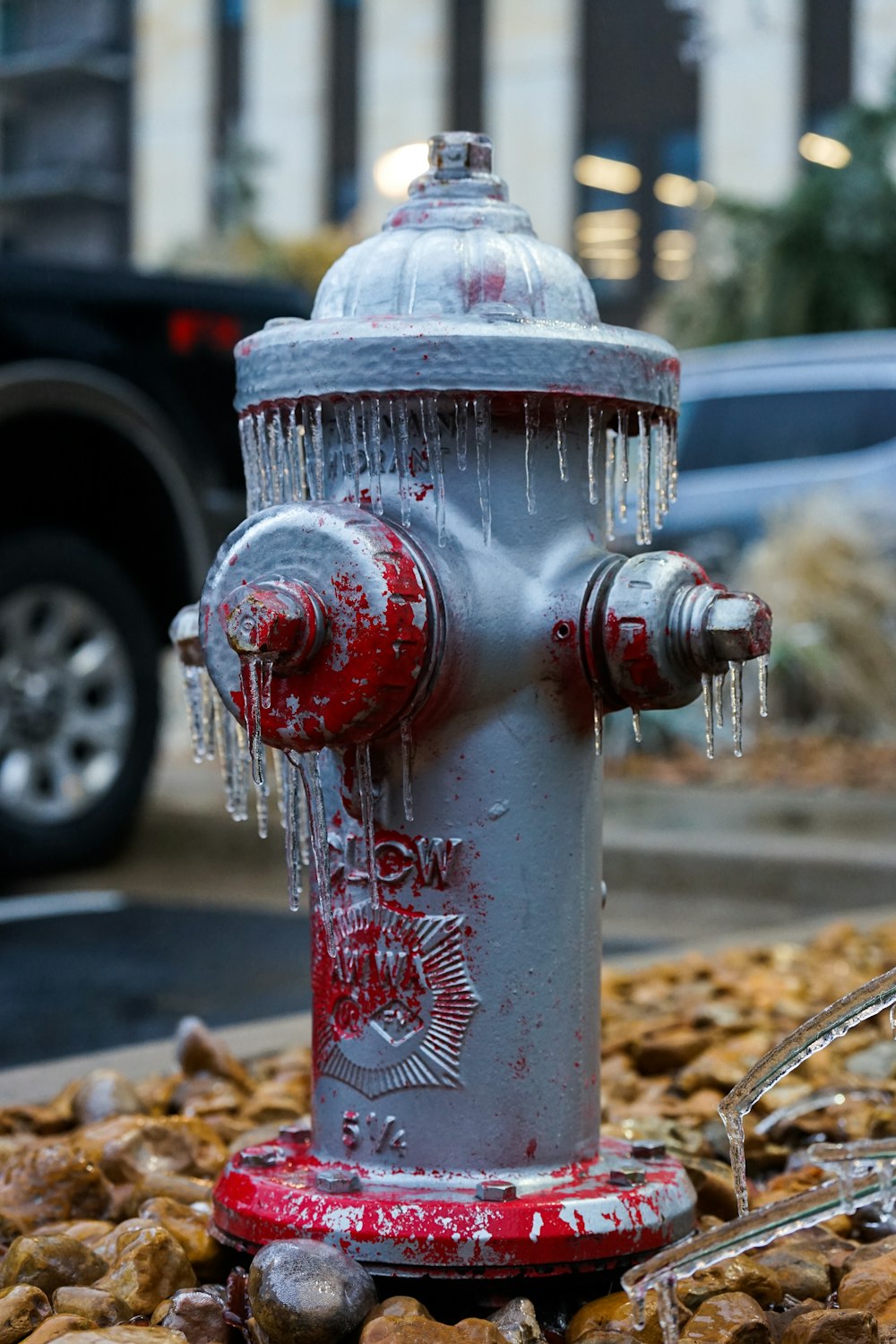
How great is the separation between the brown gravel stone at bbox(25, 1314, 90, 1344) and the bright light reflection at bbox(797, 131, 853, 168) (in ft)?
63.7


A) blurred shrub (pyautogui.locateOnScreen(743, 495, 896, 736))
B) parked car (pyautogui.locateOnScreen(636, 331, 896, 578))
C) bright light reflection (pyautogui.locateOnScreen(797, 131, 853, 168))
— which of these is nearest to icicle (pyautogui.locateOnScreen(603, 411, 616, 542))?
blurred shrub (pyautogui.locateOnScreen(743, 495, 896, 736))

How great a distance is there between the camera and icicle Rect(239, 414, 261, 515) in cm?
191

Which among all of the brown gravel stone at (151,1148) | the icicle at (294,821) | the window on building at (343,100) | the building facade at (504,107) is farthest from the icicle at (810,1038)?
the window on building at (343,100)

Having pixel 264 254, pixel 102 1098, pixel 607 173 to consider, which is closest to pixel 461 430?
pixel 102 1098

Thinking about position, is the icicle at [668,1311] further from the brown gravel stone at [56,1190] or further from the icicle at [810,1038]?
the brown gravel stone at [56,1190]

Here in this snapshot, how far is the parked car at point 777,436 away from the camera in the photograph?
939 centimetres

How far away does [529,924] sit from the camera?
5.83 feet

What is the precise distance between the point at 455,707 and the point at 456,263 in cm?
45

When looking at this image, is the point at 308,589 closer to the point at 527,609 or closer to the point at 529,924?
the point at 527,609

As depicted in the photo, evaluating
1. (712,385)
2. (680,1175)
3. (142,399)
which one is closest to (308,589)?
(680,1175)

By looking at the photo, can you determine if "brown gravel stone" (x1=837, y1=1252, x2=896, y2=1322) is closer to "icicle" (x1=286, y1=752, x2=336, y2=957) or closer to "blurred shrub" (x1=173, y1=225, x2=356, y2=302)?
"icicle" (x1=286, y1=752, x2=336, y2=957)

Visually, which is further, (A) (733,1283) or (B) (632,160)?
(B) (632,160)

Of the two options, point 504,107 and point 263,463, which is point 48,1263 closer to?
point 263,463

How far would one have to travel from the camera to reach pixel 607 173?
2878 centimetres
